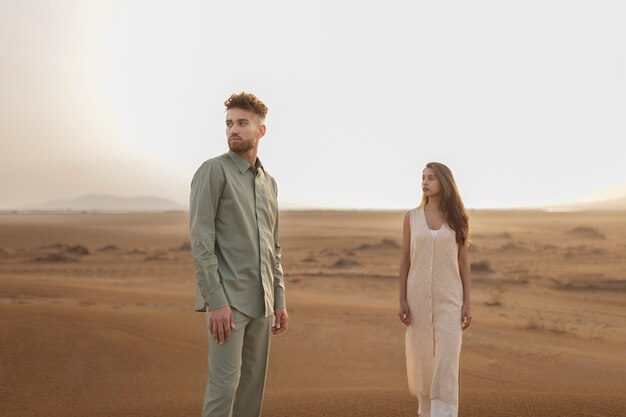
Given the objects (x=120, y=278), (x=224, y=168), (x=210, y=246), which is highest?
(x=224, y=168)

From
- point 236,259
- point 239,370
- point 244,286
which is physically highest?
point 236,259

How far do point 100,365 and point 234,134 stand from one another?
412 cm

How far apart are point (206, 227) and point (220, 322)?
0.46m

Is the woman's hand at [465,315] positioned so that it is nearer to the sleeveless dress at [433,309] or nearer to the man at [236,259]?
the sleeveless dress at [433,309]

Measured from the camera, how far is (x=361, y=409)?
460cm

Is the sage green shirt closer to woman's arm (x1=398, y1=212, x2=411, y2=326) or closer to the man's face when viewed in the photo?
the man's face

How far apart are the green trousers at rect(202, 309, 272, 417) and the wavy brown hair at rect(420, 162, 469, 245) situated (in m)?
1.53

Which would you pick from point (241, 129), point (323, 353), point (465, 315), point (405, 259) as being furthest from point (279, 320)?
point (323, 353)

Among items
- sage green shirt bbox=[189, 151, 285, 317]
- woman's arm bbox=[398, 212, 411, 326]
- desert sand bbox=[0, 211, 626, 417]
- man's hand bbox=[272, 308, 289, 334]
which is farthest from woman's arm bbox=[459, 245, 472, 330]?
sage green shirt bbox=[189, 151, 285, 317]

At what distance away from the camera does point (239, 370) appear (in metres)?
3.06

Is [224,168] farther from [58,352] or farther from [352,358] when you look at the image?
[352,358]

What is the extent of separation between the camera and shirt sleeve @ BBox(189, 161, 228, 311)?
2.91 metres

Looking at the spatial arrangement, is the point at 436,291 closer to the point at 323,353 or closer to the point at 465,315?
the point at 465,315

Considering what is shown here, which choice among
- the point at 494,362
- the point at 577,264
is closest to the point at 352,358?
the point at 494,362
